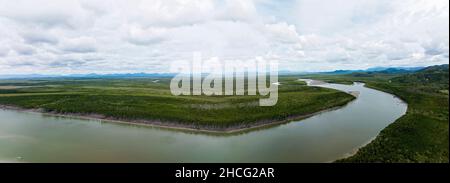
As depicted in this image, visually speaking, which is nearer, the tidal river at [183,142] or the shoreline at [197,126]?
the tidal river at [183,142]

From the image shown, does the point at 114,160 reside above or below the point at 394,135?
below

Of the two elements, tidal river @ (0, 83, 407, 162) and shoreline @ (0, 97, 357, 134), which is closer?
tidal river @ (0, 83, 407, 162)

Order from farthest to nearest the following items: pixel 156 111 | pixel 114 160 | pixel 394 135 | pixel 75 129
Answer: pixel 156 111
pixel 75 129
pixel 394 135
pixel 114 160

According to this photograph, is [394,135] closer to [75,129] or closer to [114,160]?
[114,160]

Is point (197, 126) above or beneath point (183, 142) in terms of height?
above

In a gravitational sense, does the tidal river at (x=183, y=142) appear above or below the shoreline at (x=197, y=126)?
below

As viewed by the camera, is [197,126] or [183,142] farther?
[197,126]

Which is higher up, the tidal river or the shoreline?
the shoreline
